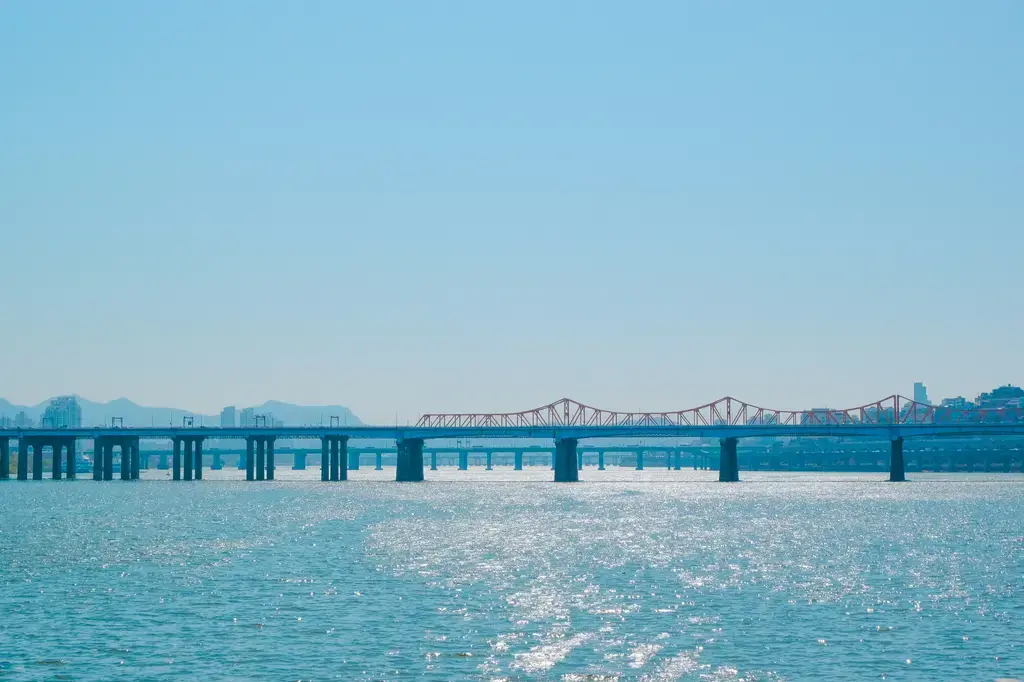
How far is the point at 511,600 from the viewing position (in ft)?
183

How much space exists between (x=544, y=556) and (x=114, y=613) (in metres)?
30.5

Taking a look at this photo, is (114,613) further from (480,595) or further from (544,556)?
(544,556)

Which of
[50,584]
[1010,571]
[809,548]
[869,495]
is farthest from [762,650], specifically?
[869,495]

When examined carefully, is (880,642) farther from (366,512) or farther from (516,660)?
(366,512)

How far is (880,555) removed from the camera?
79.6m

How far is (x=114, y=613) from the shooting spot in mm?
52906

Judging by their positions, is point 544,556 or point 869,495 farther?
point 869,495

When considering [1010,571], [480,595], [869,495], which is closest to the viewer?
[480,595]

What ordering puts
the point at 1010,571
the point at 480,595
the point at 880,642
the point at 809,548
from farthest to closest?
the point at 809,548 → the point at 1010,571 → the point at 480,595 → the point at 880,642

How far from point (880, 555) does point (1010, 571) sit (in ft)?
37.2

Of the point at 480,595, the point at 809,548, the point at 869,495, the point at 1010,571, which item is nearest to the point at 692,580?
the point at 480,595

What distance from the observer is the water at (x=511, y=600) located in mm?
41094

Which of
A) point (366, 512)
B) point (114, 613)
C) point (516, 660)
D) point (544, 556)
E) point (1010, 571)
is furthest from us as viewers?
point (366, 512)

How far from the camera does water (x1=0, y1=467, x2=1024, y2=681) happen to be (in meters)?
41.1
